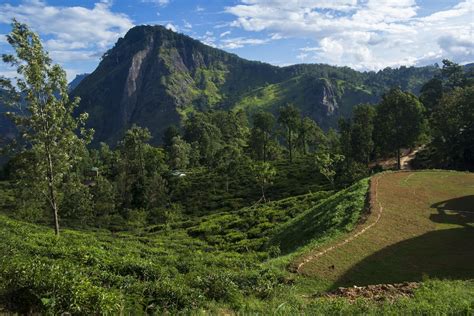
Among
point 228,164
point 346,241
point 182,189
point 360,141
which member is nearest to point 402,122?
point 360,141

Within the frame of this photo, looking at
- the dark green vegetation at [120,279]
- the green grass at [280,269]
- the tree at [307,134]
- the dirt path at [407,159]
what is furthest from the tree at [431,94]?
the dark green vegetation at [120,279]

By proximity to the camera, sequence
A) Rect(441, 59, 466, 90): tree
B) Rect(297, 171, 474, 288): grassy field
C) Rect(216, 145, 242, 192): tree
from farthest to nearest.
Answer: Rect(441, 59, 466, 90): tree → Rect(216, 145, 242, 192): tree → Rect(297, 171, 474, 288): grassy field

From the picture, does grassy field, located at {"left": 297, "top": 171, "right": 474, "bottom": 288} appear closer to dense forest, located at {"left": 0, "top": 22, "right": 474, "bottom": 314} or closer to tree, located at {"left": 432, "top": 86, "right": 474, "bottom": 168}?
dense forest, located at {"left": 0, "top": 22, "right": 474, "bottom": 314}

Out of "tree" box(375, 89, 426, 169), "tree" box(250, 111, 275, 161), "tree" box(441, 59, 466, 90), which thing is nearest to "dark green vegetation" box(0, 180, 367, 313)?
"tree" box(375, 89, 426, 169)

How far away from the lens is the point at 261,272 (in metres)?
19.7

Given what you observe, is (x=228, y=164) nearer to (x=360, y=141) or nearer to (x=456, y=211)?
(x=360, y=141)

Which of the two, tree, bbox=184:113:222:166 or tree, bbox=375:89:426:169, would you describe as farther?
tree, bbox=184:113:222:166

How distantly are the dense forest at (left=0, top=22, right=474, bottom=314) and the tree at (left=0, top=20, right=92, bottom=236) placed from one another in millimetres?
90

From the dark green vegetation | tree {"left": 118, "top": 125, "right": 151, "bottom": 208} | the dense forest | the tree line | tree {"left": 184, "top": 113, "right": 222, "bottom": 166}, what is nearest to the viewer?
the dark green vegetation

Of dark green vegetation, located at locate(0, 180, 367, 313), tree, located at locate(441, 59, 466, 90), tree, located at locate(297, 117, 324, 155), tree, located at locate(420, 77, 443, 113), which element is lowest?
dark green vegetation, located at locate(0, 180, 367, 313)

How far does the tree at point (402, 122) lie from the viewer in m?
75.0

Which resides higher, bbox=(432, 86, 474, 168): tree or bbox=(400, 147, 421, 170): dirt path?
bbox=(432, 86, 474, 168): tree

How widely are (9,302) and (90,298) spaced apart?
2.48 meters

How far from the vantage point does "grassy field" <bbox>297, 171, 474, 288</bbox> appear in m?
21.7
